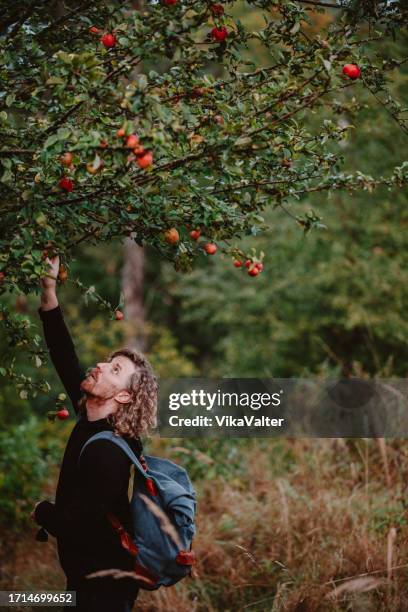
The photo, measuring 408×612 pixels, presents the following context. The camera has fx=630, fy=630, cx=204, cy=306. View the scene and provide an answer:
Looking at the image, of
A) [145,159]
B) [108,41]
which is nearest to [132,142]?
[145,159]

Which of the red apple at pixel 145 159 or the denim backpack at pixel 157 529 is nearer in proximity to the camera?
the red apple at pixel 145 159

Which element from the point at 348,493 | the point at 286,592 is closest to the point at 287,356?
the point at 348,493

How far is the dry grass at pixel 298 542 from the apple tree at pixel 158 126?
172 cm

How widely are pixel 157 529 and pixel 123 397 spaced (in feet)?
1.83

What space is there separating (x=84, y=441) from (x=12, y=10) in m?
1.72

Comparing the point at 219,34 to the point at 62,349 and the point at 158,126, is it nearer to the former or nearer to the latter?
the point at 158,126

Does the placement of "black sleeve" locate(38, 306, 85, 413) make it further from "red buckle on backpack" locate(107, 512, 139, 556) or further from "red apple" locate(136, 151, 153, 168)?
"red apple" locate(136, 151, 153, 168)

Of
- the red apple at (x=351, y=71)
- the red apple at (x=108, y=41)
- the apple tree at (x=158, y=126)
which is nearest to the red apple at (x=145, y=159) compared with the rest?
the apple tree at (x=158, y=126)

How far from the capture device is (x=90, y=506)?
7.68 feet

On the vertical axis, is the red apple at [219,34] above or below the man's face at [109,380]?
above

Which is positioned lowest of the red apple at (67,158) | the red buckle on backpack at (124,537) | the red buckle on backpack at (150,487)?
the red buckle on backpack at (124,537)

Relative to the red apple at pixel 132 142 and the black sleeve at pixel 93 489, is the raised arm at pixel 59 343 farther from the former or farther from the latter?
the red apple at pixel 132 142

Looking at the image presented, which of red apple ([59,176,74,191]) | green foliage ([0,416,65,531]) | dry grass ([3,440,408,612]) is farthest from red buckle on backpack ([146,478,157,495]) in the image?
green foliage ([0,416,65,531])

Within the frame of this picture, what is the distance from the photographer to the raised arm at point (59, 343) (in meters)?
2.77
